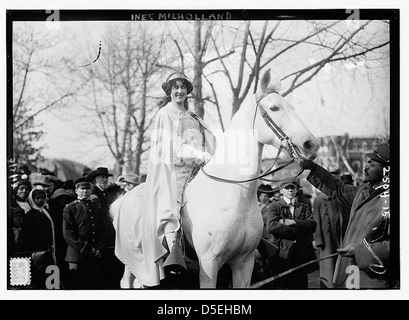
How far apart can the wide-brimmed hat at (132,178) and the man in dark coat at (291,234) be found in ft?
3.25

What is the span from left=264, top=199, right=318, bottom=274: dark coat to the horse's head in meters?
0.45

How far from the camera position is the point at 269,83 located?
6.87 m

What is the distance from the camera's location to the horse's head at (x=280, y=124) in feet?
22.3

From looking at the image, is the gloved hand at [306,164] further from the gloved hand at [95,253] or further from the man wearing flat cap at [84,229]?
the gloved hand at [95,253]

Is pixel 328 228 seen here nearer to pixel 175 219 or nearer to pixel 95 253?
pixel 175 219

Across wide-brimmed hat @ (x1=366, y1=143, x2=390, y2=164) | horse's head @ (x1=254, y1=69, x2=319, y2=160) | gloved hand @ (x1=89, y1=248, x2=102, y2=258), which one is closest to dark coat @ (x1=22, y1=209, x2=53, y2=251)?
gloved hand @ (x1=89, y1=248, x2=102, y2=258)

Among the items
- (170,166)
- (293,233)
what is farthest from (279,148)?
(170,166)

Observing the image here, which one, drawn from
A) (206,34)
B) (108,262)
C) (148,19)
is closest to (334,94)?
(206,34)

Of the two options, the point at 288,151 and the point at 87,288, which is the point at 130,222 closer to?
the point at 87,288

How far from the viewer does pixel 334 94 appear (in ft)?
22.7

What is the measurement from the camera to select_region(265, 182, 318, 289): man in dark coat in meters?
6.98

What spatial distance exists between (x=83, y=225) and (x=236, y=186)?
118 cm

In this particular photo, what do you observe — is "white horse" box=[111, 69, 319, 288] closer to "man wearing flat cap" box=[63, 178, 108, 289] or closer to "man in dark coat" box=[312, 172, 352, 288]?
"man in dark coat" box=[312, 172, 352, 288]
